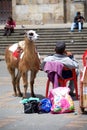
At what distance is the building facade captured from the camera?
36469mm

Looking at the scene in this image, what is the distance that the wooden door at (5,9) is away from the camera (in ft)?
124

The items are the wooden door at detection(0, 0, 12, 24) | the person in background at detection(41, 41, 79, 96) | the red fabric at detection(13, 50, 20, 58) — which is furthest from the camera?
the wooden door at detection(0, 0, 12, 24)

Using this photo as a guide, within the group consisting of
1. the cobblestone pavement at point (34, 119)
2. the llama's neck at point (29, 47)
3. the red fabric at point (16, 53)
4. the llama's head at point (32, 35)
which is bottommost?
the cobblestone pavement at point (34, 119)

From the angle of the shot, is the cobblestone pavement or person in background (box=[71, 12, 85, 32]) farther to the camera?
person in background (box=[71, 12, 85, 32])

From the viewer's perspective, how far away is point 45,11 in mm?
36594

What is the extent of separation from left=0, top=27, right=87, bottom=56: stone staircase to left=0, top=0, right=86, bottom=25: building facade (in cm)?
562

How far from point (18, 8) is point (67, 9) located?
122 inches

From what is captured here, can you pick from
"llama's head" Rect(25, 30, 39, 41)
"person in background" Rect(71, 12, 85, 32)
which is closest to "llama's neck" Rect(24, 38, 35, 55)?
"llama's head" Rect(25, 30, 39, 41)

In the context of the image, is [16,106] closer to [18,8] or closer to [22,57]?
[22,57]

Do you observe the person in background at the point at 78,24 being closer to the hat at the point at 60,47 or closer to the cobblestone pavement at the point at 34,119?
the cobblestone pavement at the point at 34,119

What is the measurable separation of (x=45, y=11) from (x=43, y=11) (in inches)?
5.1

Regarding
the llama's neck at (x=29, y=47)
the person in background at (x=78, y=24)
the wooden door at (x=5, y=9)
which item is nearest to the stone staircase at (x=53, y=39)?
the person in background at (x=78, y=24)

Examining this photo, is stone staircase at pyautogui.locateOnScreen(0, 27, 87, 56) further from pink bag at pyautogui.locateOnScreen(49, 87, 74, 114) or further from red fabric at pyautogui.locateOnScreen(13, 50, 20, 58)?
pink bag at pyautogui.locateOnScreen(49, 87, 74, 114)

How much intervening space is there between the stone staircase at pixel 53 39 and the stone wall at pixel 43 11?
5.61m
